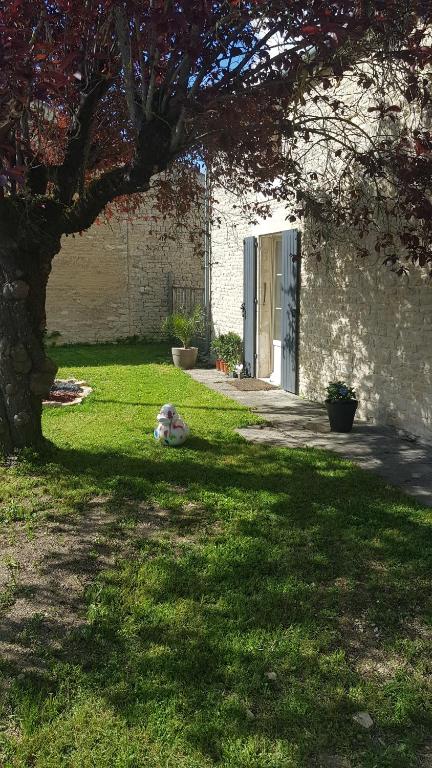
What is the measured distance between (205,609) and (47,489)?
83.1 inches

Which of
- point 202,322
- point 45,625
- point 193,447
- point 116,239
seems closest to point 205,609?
point 45,625

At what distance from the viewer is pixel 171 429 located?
591 cm

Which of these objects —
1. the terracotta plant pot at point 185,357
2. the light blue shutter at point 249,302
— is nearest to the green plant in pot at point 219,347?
the terracotta plant pot at point 185,357

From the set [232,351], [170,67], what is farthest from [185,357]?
[170,67]

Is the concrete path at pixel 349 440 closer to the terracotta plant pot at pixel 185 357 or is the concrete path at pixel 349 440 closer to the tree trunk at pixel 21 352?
the tree trunk at pixel 21 352

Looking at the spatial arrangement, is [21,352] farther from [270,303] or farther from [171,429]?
[270,303]

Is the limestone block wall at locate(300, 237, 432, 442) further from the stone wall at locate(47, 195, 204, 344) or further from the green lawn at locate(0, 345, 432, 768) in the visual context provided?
the stone wall at locate(47, 195, 204, 344)

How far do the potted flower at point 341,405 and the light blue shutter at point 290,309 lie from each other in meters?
2.07

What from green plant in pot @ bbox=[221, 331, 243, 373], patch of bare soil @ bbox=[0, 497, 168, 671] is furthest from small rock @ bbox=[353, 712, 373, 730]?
green plant in pot @ bbox=[221, 331, 243, 373]

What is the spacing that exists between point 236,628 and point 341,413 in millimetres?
3930

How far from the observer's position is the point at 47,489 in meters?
4.71

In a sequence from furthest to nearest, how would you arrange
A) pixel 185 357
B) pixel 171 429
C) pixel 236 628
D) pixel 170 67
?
pixel 185 357
pixel 171 429
pixel 170 67
pixel 236 628

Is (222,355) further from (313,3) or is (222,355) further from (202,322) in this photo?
(313,3)

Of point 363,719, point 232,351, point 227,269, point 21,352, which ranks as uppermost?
point 227,269
